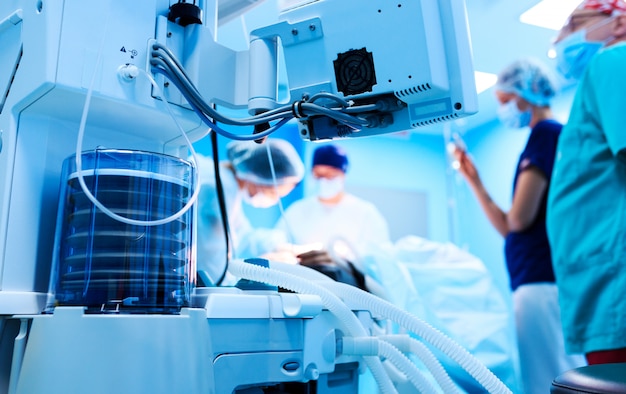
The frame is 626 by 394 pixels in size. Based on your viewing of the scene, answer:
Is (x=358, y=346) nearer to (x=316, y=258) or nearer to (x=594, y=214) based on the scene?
(x=316, y=258)

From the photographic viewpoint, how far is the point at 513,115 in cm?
225

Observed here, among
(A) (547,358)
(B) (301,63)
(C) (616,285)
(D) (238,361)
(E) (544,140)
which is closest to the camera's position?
(D) (238,361)

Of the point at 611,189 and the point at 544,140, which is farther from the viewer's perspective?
the point at 544,140

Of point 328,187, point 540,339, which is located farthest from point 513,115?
point 328,187

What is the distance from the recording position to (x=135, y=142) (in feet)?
2.50

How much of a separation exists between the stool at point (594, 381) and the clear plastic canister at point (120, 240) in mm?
428

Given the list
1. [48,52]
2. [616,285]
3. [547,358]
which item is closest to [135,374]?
[48,52]

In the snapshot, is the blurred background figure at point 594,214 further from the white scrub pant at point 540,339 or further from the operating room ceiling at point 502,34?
the operating room ceiling at point 502,34

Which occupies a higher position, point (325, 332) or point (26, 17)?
point (26, 17)

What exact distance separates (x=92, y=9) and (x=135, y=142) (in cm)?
20

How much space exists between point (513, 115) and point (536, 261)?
760 mm

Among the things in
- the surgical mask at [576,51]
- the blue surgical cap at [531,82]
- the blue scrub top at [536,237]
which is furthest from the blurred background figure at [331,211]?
the surgical mask at [576,51]

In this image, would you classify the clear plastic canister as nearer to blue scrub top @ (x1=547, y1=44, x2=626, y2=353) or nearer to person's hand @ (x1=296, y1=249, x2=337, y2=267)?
person's hand @ (x1=296, y1=249, x2=337, y2=267)

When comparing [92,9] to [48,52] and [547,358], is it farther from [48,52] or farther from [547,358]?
[547,358]
